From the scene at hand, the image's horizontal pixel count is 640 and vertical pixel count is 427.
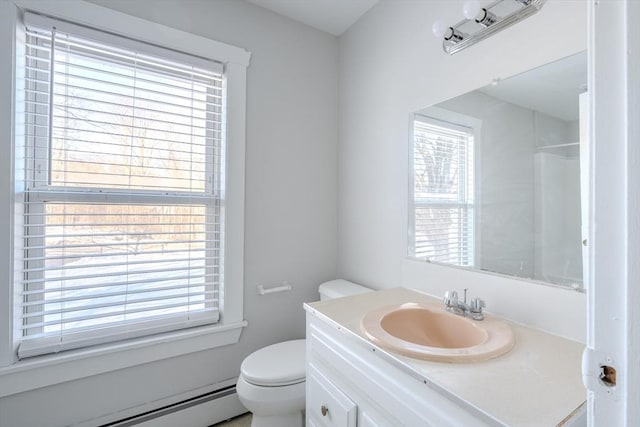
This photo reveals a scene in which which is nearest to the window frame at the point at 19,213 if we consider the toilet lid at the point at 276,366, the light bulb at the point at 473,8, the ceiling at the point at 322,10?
the toilet lid at the point at 276,366

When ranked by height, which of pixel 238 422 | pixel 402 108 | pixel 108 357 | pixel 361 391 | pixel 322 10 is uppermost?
pixel 322 10

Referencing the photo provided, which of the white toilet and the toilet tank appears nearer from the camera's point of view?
the white toilet

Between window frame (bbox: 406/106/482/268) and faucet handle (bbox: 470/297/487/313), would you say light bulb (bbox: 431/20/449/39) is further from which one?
faucet handle (bbox: 470/297/487/313)

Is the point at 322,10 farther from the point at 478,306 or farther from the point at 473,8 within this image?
the point at 478,306

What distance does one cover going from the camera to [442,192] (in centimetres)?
136

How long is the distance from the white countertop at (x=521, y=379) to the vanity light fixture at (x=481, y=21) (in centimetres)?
108

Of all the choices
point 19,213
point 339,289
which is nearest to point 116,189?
point 19,213

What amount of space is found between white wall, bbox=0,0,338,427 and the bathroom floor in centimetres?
24

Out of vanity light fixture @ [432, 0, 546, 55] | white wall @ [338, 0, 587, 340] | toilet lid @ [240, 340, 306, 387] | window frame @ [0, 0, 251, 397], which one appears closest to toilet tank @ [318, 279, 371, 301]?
white wall @ [338, 0, 587, 340]

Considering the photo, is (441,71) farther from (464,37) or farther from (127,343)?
(127,343)

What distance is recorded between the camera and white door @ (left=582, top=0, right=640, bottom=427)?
32 centimetres

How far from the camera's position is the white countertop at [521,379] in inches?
23.0

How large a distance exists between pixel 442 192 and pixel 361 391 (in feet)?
2.96

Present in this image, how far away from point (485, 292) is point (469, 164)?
0.53 meters
